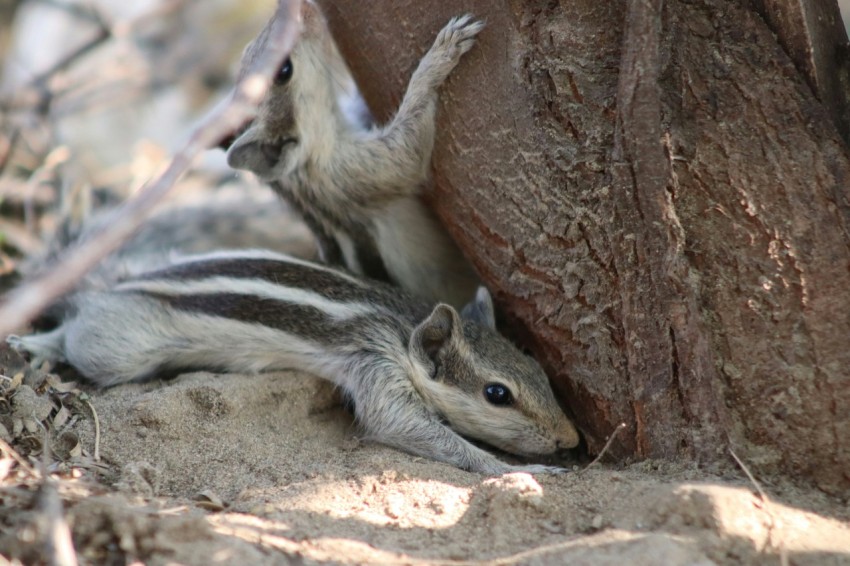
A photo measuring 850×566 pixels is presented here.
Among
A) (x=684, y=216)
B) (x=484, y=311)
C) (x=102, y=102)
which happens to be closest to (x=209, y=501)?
(x=484, y=311)

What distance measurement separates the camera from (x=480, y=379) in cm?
414

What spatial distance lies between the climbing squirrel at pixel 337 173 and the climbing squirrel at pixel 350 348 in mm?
288

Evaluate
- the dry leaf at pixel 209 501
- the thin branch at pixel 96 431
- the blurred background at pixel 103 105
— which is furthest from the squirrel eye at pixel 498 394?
the blurred background at pixel 103 105

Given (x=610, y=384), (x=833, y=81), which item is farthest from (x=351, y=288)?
(x=833, y=81)

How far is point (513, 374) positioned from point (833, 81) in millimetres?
1776

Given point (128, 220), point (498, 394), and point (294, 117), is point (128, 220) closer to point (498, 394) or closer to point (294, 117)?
point (498, 394)

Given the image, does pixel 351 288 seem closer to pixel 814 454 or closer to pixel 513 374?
pixel 513 374

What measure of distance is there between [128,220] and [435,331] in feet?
7.53

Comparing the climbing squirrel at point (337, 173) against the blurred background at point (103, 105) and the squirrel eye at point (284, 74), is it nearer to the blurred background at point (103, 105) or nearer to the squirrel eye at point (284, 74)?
the squirrel eye at point (284, 74)

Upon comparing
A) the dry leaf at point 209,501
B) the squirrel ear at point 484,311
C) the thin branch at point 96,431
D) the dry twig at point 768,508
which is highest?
the thin branch at point 96,431

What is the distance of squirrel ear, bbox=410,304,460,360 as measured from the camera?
4.11 metres

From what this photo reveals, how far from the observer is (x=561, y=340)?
3.66 meters

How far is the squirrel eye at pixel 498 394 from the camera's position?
408 centimetres

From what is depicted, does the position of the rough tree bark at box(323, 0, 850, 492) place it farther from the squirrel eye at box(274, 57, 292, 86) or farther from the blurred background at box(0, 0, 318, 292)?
the blurred background at box(0, 0, 318, 292)
